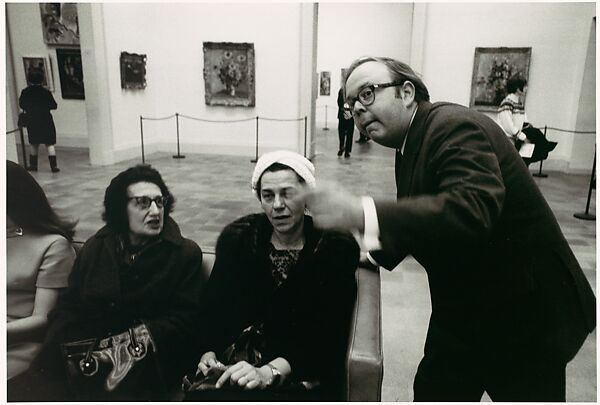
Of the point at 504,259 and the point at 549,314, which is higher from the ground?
the point at 504,259

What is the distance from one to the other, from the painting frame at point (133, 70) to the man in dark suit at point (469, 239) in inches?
342

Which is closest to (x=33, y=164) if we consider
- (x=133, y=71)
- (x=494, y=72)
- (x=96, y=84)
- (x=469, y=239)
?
(x=96, y=84)

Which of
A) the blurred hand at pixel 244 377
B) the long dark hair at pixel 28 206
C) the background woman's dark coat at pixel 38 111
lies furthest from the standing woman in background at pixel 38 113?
the blurred hand at pixel 244 377

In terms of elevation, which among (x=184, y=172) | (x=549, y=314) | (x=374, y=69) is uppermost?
(x=374, y=69)

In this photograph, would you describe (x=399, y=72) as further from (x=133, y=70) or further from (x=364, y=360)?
(x=133, y=70)

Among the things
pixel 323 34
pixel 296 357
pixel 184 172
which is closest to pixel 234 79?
pixel 184 172

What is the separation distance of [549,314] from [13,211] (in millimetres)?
1842

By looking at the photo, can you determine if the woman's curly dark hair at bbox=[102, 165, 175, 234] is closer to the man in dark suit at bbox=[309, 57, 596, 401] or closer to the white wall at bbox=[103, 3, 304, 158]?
the man in dark suit at bbox=[309, 57, 596, 401]

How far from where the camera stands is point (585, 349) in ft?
9.43

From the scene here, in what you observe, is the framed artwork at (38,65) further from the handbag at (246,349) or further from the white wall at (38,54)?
the handbag at (246,349)

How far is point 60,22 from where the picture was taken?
34.2 feet

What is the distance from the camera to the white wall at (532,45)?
888 cm

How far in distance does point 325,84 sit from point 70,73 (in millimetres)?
9314

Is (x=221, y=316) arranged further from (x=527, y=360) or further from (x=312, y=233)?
(x=527, y=360)
